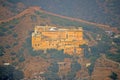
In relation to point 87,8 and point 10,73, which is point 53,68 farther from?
point 87,8

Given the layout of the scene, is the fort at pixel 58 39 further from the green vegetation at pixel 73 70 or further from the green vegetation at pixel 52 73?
the green vegetation at pixel 52 73

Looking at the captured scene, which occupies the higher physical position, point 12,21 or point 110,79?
point 12,21

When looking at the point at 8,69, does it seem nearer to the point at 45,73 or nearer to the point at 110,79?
the point at 45,73

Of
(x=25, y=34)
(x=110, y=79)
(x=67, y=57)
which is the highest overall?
(x=25, y=34)

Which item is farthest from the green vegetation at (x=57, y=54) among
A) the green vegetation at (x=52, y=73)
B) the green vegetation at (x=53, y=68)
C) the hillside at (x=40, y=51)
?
the green vegetation at (x=53, y=68)

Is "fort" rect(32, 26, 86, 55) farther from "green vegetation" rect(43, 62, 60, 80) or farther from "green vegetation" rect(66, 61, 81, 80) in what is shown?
"green vegetation" rect(43, 62, 60, 80)

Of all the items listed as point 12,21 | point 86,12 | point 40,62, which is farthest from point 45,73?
point 86,12

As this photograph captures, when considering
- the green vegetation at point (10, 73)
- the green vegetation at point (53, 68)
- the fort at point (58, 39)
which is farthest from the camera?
the fort at point (58, 39)

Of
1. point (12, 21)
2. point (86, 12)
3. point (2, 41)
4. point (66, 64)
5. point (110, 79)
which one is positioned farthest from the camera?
point (86, 12)
